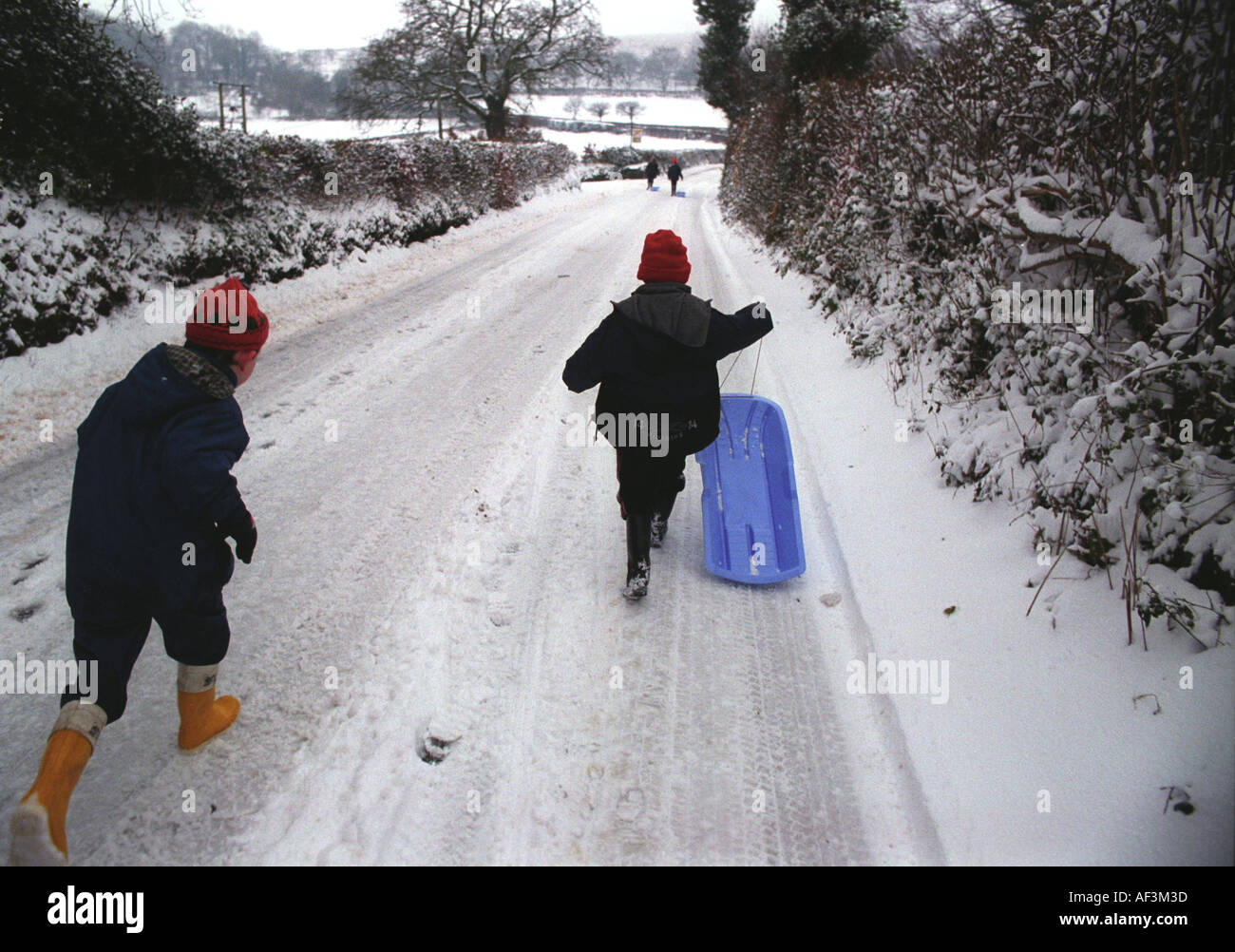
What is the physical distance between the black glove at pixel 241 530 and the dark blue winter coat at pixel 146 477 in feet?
0.12

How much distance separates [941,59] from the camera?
635 cm

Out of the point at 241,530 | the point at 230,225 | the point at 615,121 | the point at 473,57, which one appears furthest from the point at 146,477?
the point at 615,121

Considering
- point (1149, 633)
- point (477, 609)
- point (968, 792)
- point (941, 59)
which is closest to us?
point (968, 792)

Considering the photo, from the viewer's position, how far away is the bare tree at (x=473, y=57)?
25.1m

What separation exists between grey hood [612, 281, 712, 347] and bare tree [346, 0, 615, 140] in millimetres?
26984

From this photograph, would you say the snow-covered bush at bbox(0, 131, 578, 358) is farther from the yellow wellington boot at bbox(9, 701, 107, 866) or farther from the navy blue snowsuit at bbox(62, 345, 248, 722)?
the yellow wellington boot at bbox(9, 701, 107, 866)

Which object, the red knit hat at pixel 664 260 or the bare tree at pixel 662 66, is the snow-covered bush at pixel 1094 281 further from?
the bare tree at pixel 662 66

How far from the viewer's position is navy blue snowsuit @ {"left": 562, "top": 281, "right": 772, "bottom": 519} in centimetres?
294

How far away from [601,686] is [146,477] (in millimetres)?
1802

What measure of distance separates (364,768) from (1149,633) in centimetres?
300

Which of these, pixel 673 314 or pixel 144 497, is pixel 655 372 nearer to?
pixel 673 314

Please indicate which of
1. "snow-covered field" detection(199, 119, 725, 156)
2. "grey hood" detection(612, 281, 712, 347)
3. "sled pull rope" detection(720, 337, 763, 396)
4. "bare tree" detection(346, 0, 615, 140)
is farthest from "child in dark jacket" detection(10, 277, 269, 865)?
"snow-covered field" detection(199, 119, 725, 156)
